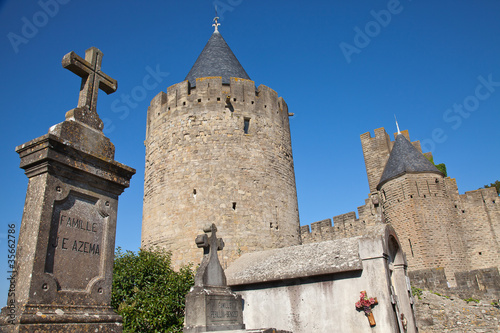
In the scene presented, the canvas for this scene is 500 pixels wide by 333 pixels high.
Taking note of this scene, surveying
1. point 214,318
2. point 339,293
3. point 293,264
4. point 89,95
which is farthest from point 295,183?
point 89,95

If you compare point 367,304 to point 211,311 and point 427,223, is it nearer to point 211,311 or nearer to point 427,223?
point 211,311

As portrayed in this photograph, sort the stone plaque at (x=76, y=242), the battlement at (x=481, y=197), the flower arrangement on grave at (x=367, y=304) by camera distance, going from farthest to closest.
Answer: the battlement at (x=481, y=197)
the flower arrangement on grave at (x=367, y=304)
the stone plaque at (x=76, y=242)

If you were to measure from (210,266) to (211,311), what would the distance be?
33.6 inches

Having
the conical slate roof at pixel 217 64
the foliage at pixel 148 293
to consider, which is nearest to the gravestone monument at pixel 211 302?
the foliage at pixel 148 293

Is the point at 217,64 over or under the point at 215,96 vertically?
over

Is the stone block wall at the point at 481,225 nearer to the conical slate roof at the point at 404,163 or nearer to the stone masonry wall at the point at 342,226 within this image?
the conical slate roof at the point at 404,163

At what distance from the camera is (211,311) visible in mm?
5949

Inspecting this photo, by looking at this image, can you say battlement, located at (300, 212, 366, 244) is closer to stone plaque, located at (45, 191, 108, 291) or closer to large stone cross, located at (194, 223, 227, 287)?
large stone cross, located at (194, 223, 227, 287)

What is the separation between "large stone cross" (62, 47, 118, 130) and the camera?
3.54m

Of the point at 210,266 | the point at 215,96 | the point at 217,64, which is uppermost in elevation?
the point at 217,64

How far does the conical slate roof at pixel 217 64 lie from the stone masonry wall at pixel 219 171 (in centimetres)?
86

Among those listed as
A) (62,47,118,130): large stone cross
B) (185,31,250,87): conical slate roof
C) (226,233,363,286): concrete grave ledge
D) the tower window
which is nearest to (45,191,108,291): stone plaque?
(62,47,118,130): large stone cross

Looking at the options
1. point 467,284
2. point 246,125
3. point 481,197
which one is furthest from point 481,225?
point 246,125

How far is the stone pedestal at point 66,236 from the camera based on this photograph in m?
2.56
